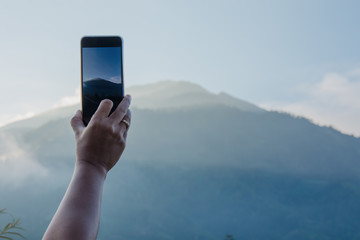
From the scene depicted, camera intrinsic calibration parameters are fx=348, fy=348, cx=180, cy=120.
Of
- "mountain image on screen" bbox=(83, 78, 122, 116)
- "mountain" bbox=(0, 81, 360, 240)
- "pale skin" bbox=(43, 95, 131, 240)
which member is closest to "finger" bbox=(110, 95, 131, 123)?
"pale skin" bbox=(43, 95, 131, 240)

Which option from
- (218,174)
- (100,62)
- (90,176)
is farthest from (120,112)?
(218,174)

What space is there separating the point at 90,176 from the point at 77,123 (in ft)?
0.56

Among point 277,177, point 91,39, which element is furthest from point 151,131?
point 91,39

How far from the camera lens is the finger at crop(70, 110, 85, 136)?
0.57m

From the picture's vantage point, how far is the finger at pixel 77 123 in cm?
57

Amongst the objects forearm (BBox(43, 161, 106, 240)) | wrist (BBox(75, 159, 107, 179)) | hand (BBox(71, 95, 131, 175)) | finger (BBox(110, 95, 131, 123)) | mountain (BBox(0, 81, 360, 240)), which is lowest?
mountain (BBox(0, 81, 360, 240))

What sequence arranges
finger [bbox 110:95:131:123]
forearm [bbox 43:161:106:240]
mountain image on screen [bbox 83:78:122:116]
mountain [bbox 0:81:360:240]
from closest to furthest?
1. forearm [bbox 43:161:106:240]
2. finger [bbox 110:95:131:123]
3. mountain image on screen [bbox 83:78:122:116]
4. mountain [bbox 0:81:360:240]

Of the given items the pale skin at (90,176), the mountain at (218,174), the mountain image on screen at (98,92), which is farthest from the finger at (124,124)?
the mountain at (218,174)

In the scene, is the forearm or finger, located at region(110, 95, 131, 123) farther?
finger, located at region(110, 95, 131, 123)

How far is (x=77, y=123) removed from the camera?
2.01 feet

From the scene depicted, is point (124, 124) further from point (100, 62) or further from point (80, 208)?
point (100, 62)

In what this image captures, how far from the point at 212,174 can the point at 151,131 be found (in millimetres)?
13457

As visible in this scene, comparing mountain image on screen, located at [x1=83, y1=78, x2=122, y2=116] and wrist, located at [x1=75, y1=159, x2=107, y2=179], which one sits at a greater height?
mountain image on screen, located at [x1=83, y1=78, x2=122, y2=116]

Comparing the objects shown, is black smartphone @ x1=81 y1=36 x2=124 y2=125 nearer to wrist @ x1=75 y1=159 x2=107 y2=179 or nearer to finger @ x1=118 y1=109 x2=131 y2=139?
finger @ x1=118 y1=109 x2=131 y2=139
